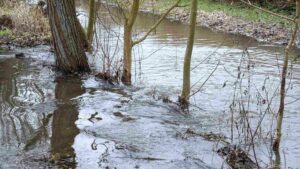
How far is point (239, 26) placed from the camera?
1922 cm

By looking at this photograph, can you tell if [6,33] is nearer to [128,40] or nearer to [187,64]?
[128,40]

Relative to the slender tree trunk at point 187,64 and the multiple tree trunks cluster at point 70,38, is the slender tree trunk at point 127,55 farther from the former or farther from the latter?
the slender tree trunk at point 187,64

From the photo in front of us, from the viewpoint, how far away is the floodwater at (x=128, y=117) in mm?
5871

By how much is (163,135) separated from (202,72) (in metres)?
5.05

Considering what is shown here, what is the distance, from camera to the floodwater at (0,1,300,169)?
5.87 metres

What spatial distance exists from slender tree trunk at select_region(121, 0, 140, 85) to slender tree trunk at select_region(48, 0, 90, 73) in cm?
112

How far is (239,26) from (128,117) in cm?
1280

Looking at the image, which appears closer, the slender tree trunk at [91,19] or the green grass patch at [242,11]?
the slender tree trunk at [91,19]

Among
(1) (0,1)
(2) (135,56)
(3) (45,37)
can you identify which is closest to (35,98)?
(2) (135,56)

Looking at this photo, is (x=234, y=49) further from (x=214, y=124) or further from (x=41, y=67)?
(x=214, y=124)

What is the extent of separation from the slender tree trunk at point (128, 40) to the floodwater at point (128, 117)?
1.25 feet

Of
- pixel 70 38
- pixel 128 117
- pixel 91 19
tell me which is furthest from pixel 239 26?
pixel 128 117

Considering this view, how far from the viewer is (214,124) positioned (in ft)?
24.8

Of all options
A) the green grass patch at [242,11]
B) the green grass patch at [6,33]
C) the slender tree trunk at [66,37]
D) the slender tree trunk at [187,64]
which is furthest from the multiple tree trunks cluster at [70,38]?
the green grass patch at [242,11]
